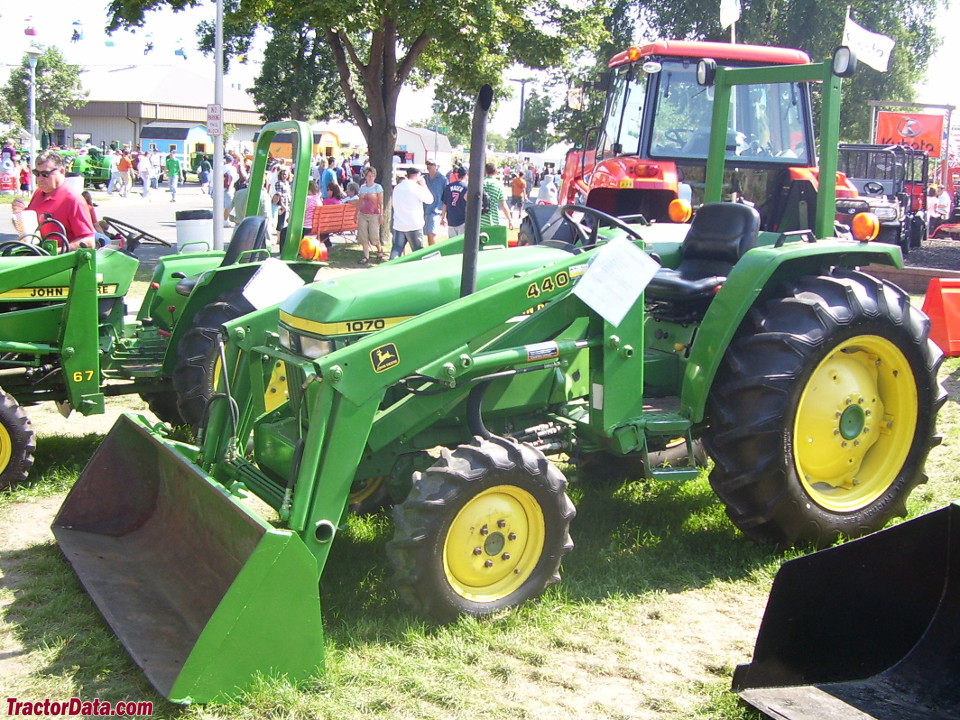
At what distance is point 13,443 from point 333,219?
1167 centimetres

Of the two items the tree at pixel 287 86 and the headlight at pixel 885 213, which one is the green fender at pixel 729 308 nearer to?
the headlight at pixel 885 213

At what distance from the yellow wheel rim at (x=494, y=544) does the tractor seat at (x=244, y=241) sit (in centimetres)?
311

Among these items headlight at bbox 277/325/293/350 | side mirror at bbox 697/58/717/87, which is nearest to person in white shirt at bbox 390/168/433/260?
side mirror at bbox 697/58/717/87

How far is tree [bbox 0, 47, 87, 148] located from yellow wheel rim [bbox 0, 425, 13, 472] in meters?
46.9

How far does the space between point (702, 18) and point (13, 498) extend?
2434 cm

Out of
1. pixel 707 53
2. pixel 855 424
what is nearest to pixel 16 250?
pixel 855 424

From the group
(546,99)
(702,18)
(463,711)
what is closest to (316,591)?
(463,711)

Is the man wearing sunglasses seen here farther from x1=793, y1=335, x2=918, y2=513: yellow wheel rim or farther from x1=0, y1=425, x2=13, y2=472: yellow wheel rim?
x1=793, y1=335, x2=918, y2=513: yellow wheel rim

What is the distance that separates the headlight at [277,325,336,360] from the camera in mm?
3768

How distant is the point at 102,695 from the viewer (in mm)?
3180

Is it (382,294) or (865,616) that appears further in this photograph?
(382,294)

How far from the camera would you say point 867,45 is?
436 centimetres

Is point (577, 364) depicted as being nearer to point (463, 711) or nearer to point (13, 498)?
point (463, 711)

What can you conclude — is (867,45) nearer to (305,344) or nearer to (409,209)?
(305,344)
